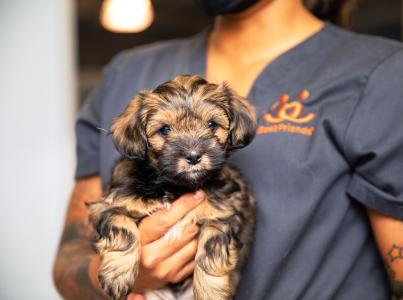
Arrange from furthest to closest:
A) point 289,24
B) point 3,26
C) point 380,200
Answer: point 3,26 → point 289,24 → point 380,200

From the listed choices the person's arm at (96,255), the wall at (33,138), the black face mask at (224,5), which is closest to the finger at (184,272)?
the person's arm at (96,255)

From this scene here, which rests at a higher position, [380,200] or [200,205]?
[380,200]

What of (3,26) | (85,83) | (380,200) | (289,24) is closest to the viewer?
(380,200)

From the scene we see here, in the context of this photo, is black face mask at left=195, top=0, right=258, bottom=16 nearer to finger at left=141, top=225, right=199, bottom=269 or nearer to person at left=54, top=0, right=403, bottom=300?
person at left=54, top=0, right=403, bottom=300

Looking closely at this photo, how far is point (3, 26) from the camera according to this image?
14.0ft

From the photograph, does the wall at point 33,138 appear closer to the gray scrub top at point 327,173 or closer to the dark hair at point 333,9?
the dark hair at point 333,9

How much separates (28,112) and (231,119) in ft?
8.76

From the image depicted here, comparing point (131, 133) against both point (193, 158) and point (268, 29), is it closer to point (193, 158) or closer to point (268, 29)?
point (193, 158)

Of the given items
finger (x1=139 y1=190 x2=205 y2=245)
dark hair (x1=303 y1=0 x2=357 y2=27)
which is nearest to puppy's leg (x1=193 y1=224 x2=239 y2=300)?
finger (x1=139 y1=190 x2=205 y2=245)

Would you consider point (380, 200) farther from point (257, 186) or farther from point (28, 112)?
point (28, 112)

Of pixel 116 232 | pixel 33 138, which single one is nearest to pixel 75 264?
pixel 116 232

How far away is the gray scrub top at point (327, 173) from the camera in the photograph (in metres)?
2.01

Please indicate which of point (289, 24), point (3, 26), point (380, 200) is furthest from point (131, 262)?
point (3, 26)

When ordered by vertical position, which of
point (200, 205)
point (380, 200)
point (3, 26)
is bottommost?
point (3, 26)
